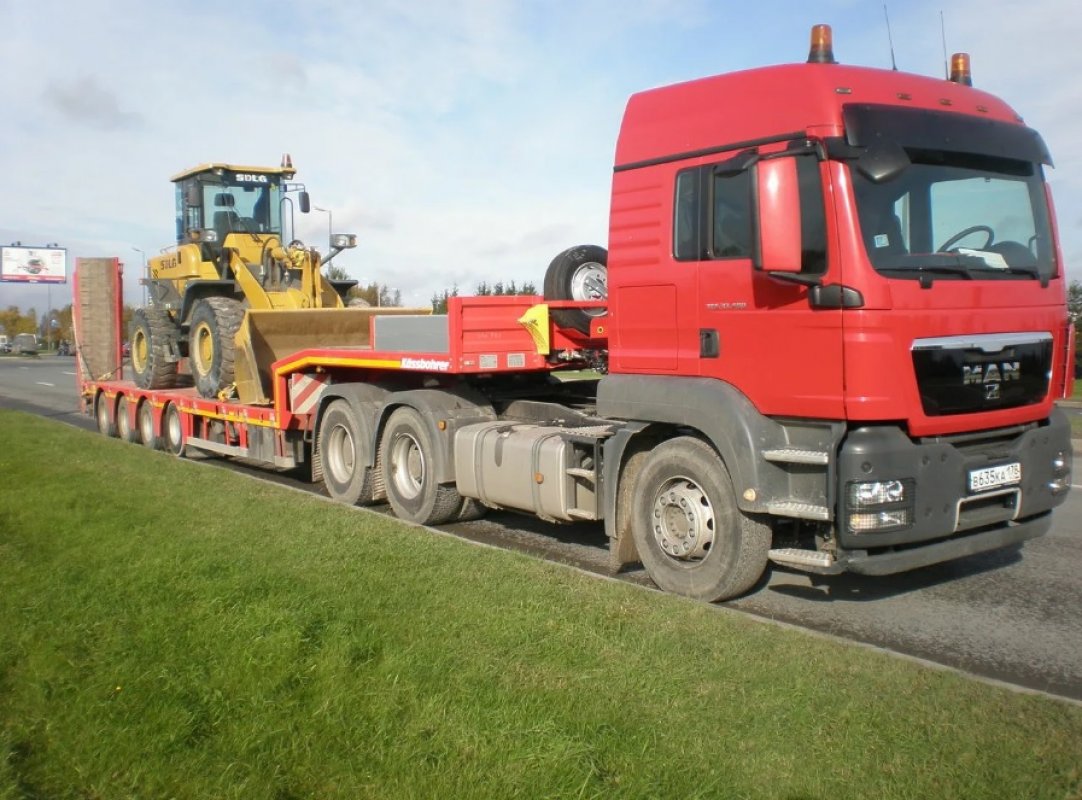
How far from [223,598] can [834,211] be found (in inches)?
156

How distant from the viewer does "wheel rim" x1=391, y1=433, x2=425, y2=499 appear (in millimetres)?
9328

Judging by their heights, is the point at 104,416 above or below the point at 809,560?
above

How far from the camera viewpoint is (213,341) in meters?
13.4

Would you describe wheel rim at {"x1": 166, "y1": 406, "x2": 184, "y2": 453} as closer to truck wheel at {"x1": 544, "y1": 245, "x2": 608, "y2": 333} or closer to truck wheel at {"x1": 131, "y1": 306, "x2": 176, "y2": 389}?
truck wheel at {"x1": 131, "y1": 306, "x2": 176, "y2": 389}

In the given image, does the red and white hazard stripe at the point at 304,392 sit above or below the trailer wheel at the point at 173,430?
above

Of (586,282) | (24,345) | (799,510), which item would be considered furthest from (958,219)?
(24,345)

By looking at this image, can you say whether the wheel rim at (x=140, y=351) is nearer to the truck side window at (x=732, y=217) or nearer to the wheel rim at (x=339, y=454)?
the wheel rim at (x=339, y=454)

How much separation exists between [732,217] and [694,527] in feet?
6.21

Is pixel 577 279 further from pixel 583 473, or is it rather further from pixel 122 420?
pixel 122 420

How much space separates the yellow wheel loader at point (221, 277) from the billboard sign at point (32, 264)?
85732 millimetres

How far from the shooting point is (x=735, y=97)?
20.3ft

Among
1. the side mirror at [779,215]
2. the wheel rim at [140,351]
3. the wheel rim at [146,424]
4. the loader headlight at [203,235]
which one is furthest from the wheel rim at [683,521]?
the wheel rim at [140,351]

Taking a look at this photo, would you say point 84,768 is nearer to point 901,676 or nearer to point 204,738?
point 204,738

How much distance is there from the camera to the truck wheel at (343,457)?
9.91m
